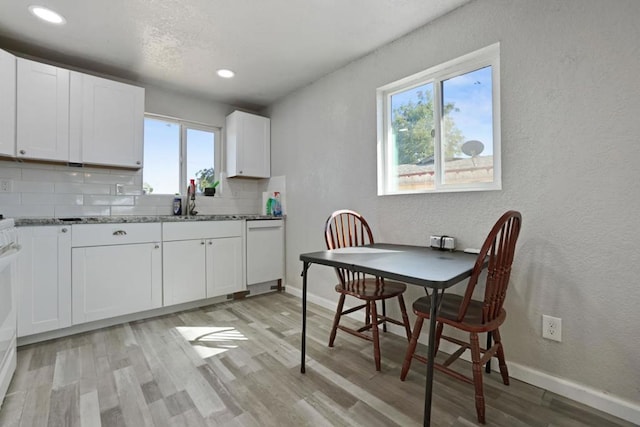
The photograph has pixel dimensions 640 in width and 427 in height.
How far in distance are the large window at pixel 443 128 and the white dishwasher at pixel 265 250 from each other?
1.51 m

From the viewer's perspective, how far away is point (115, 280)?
96.7 inches

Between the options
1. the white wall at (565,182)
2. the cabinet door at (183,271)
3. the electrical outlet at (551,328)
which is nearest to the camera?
the white wall at (565,182)

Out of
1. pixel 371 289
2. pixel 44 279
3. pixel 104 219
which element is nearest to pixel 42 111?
pixel 104 219

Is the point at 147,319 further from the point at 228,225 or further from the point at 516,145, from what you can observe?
the point at 516,145

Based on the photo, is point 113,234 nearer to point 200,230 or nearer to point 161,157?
point 200,230

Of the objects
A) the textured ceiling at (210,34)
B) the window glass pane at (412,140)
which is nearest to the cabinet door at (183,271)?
the textured ceiling at (210,34)

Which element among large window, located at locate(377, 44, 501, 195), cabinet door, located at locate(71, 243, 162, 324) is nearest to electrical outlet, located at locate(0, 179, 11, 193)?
cabinet door, located at locate(71, 243, 162, 324)

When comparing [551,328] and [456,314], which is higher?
[456,314]

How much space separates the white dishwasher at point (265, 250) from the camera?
3279 millimetres

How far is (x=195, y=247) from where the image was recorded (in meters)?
2.90

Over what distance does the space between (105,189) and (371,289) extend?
8.92 feet

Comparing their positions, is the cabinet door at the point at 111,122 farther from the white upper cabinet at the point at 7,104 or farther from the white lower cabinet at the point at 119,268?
the white lower cabinet at the point at 119,268

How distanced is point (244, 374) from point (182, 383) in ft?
1.11

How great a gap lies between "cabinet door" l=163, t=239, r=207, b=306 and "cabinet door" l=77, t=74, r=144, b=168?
891 mm
